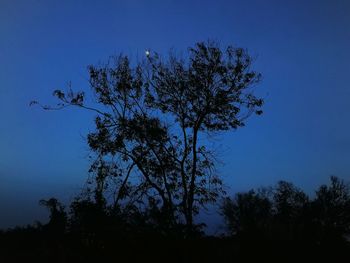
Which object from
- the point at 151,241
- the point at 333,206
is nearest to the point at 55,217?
the point at 151,241

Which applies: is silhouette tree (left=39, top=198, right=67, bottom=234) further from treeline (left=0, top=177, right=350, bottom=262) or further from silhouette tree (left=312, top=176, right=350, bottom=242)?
silhouette tree (left=312, top=176, right=350, bottom=242)

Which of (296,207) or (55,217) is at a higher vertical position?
(296,207)

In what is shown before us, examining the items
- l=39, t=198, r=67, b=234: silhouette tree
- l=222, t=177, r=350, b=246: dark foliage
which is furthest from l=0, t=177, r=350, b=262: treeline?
l=222, t=177, r=350, b=246: dark foliage

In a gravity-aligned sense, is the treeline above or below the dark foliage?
below

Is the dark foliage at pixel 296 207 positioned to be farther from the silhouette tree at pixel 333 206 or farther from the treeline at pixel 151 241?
the treeline at pixel 151 241

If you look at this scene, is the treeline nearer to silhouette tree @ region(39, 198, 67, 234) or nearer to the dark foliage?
silhouette tree @ region(39, 198, 67, 234)

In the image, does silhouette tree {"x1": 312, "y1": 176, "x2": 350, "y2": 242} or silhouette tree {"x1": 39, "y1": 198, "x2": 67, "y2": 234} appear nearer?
silhouette tree {"x1": 39, "y1": 198, "x2": 67, "y2": 234}

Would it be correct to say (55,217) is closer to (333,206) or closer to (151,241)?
(151,241)

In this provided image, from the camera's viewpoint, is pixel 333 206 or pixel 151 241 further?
→ pixel 333 206

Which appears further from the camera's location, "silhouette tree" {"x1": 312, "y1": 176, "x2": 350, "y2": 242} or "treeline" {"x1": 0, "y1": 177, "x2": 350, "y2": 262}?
"silhouette tree" {"x1": 312, "y1": 176, "x2": 350, "y2": 242}

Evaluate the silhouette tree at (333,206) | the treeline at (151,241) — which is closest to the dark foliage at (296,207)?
the silhouette tree at (333,206)

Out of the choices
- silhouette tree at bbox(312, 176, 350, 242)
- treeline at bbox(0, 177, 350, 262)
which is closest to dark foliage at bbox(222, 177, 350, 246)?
silhouette tree at bbox(312, 176, 350, 242)

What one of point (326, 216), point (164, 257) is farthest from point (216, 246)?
point (326, 216)

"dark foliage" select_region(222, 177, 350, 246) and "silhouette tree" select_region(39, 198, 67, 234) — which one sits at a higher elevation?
"dark foliage" select_region(222, 177, 350, 246)
